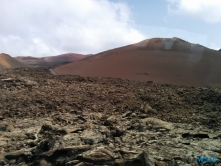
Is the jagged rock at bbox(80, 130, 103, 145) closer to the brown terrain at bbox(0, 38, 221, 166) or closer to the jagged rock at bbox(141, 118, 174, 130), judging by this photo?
the brown terrain at bbox(0, 38, 221, 166)

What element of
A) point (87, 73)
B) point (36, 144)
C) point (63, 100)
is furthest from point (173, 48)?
point (36, 144)

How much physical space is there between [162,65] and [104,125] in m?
13.0

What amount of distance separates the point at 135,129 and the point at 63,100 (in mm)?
3853

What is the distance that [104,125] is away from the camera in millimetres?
5832

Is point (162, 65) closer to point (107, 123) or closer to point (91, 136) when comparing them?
point (107, 123)

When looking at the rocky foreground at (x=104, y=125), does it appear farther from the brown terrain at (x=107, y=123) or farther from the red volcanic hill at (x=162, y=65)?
the red volcanic hill at (x=162, y=65)

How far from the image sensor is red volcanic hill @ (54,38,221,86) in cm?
1520

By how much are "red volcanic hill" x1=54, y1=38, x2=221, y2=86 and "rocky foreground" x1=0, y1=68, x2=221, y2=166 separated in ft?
14.8

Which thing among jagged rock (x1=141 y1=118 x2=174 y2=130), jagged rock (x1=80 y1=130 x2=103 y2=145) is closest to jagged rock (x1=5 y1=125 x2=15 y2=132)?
jagged rock (x1=80 y1=130 x2=103 y2=145)

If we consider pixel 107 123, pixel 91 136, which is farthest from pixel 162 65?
pixel 91 136

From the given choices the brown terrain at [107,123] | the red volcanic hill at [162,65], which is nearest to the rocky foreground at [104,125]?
the brown terrain at [107,123]

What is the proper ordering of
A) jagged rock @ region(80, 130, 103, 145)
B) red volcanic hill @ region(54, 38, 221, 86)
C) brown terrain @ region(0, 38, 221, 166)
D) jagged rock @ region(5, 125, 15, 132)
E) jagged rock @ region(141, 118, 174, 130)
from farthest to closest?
red volcanic hill @ region(54, 38, 221, 86), jagged rock @ region(5, 125, 15, 132), jagged rock @ region(141, 118, 174, 130), jagged rock @ region(80, 130, 103, 145), brown terrain @ region(0, 38, 221, 166)

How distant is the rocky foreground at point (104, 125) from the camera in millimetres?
3818

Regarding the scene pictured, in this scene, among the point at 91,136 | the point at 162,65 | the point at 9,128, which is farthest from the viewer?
the point at 162,65
